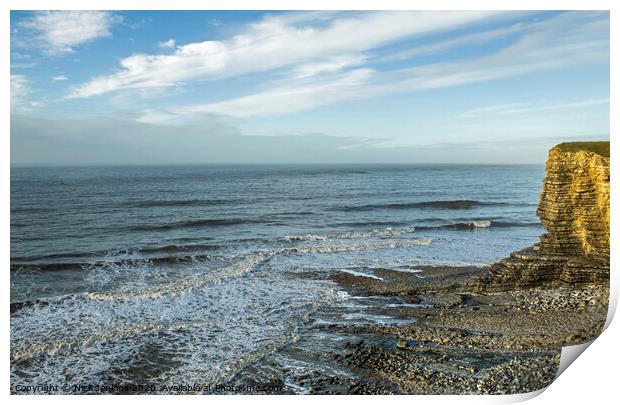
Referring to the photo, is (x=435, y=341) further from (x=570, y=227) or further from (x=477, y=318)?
(x=570, y=227)

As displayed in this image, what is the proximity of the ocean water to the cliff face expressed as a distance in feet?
10.2

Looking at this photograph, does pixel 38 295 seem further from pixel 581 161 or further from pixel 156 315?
pixel 581 161

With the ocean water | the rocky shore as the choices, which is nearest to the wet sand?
the rocky shore

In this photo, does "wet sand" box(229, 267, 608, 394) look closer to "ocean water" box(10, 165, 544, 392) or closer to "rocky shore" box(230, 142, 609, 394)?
"rocky shore" box(230, 142, 609, 394)

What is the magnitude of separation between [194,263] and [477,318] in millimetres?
8697

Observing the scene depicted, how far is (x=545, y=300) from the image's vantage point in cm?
984

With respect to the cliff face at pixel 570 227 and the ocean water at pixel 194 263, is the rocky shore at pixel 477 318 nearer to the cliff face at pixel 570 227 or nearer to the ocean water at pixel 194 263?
the cliff face at pixel 570 227

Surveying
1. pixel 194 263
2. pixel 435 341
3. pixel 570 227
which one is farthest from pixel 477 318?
pixel 194 263

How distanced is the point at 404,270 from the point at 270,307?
4773 millimetres

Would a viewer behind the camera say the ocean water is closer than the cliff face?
Yes

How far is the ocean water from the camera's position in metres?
7.98

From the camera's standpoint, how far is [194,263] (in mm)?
14492
